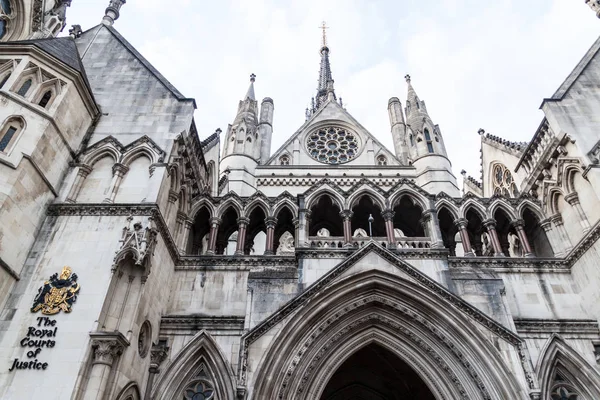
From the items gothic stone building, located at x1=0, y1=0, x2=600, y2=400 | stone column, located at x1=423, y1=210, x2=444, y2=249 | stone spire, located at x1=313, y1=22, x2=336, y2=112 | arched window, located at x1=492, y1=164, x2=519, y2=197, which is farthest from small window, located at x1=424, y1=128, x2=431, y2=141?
stone spire, located at x1=313, y1=22, x2=336, y2=112

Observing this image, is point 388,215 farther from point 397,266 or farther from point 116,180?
point 116,180

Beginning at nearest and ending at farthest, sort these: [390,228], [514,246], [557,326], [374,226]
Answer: [557,326]
[390,228]
[374,226]
[514,246]

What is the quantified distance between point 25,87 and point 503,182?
1920 cm

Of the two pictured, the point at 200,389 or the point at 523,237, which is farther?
the point at 523,237

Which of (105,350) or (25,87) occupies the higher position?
(25,87)

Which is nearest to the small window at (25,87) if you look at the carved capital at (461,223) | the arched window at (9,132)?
the arched window at (9,132)

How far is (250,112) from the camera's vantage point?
29.1 metres

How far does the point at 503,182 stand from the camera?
2055 centimetres

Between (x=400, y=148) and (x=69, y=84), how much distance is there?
21.1m

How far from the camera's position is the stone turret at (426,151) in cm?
2334

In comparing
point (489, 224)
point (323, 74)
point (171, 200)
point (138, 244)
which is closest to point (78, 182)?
point (171, 200)

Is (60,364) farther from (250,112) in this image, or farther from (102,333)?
(250,112)

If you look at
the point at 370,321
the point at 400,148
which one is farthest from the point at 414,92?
the point at 370,321

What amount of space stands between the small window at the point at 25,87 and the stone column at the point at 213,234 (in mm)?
6603
